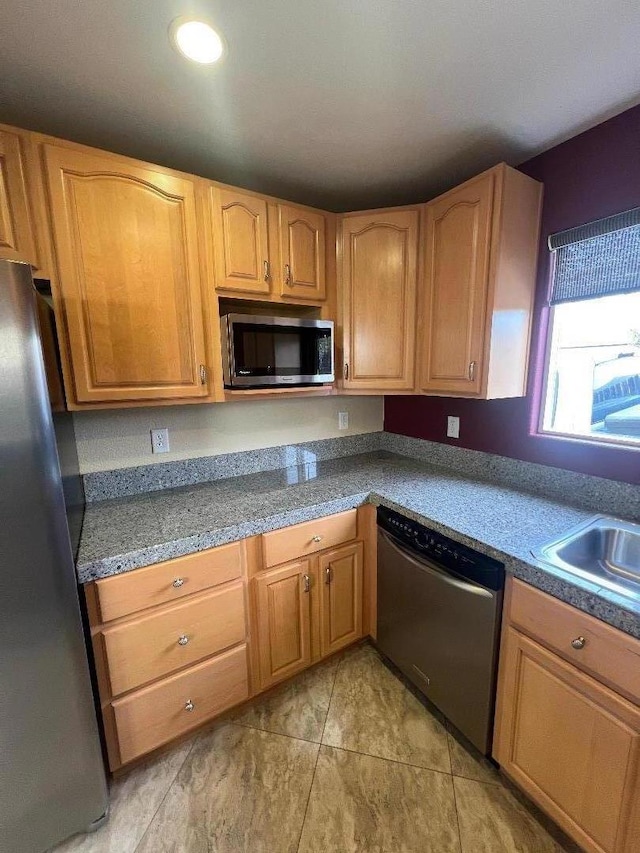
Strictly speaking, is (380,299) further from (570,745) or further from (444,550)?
(570,745)

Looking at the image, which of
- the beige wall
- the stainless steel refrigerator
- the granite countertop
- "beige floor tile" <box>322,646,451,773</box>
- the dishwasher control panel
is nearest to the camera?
the stainless steel refrigerator

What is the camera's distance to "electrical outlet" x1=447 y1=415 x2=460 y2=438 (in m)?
2.05

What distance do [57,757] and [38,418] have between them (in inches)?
40.4

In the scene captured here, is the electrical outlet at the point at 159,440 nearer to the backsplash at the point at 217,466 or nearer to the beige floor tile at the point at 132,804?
the backsplash at the point at 217,466

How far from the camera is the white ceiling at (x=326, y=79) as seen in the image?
93 cm

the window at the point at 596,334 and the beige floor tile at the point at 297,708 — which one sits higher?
the window at the point at 596,334

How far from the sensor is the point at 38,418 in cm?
94

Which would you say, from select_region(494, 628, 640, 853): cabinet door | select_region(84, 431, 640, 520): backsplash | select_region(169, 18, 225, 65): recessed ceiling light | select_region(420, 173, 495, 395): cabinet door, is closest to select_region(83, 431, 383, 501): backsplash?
select_region(84, 431, 640, 520): backsplash

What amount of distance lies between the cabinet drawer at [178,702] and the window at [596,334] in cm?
178

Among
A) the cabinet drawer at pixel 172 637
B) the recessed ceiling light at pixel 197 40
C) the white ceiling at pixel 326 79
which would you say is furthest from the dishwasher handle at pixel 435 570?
the recessed ceiling light at pixel 197 40

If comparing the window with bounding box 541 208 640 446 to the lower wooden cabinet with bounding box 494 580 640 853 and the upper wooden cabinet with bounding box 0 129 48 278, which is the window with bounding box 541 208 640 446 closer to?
the lower wooden cabinet with bounding box 494 580 640 853

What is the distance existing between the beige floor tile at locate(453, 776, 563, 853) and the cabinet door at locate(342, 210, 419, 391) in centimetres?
164

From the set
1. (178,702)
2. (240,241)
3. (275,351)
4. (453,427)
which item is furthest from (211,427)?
(453,427)

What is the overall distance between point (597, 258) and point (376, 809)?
2.21 m
